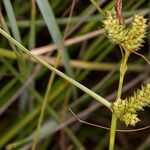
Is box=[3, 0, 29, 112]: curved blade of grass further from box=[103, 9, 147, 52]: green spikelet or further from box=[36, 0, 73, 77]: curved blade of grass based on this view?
box=[103, 9, 147, 52]: green spikelet

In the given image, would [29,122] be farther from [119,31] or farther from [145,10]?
[119,31]

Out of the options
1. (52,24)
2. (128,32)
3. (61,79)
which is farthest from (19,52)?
(128,32)

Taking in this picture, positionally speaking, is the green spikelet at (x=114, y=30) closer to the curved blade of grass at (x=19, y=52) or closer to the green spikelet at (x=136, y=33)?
the green spikelet at (x=136, y=33)

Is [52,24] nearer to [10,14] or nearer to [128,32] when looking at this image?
[10,14]

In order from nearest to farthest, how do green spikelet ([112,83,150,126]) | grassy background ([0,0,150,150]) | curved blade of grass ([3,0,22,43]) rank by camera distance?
green spikelet ([112,83,150,126]) < curved blade of grass ([3,0,22,43]) < grassy background ([0,0,150,150])

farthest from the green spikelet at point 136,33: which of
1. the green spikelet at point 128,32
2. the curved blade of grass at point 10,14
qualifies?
the curved blade of grass at point 10,14

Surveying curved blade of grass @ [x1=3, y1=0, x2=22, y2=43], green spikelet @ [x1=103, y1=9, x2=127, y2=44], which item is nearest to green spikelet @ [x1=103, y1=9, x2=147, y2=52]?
green spikelet @ [x1=103, y1=9, x2=127, y2=44]
